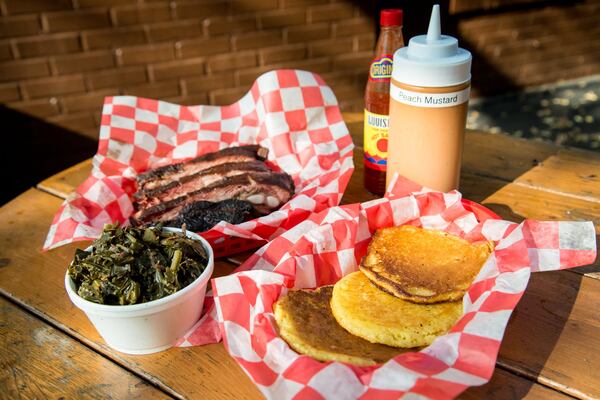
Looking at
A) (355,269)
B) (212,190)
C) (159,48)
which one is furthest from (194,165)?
(159,48)

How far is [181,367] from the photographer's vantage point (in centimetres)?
125

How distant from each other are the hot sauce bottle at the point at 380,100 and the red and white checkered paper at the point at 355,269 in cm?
22

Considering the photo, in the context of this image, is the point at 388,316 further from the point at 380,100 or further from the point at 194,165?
the point at 194,165

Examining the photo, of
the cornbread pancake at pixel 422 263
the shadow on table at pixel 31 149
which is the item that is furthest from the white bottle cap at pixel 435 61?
the shadow on table at pixel 31 149

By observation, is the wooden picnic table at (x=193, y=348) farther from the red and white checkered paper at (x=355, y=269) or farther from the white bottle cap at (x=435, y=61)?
the white bottle cap at (x=435, y=61)

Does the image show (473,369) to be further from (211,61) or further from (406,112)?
(211,61)

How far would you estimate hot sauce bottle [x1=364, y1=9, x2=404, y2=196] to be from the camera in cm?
183

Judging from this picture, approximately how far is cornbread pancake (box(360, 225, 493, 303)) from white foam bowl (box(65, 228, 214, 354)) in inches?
16.9

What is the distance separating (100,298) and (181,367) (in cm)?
24

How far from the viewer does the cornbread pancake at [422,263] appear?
1.31m

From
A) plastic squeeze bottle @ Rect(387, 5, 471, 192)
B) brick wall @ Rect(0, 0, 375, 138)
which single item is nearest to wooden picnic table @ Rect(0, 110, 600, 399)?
plastic squeeze bottle @ Rect(387, 5, 471, 192)

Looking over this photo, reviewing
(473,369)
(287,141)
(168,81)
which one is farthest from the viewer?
(168,81)

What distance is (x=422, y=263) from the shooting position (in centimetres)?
141

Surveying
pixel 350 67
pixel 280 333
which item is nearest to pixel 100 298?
pixel 280 333
